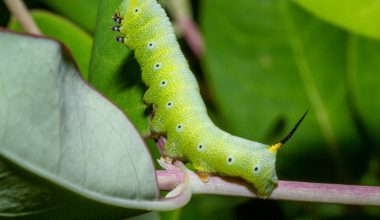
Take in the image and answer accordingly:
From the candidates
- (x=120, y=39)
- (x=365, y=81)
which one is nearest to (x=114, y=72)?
(x=120, y=39)

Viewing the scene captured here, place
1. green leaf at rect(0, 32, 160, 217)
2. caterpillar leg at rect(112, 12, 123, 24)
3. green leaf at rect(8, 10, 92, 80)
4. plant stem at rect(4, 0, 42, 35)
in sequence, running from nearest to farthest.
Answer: green leaf at rect(0, 32, 160, 217), caterpillar leg at rect(112, 12, 123, 24), plant stem at rect(4, 0, 42, 35), green leaf at rect(8, 10, 92, 80)

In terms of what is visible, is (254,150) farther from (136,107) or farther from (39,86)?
(39,86)

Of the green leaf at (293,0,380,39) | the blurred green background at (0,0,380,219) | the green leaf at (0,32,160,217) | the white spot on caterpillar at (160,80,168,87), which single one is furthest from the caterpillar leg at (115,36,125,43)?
the blurred green background at (0,0,380,219)

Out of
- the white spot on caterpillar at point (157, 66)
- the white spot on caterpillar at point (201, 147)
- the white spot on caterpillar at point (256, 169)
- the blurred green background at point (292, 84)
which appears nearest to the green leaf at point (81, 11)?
the blurred green background at point (292, 84)

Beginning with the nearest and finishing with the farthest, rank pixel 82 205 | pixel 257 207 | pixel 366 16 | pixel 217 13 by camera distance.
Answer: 1. pixel 82 205
2. pixel 366 16
3. pixel 257 207
4. pixel 217 13

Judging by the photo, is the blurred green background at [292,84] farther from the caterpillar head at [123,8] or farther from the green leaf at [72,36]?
the caterpillar head at [123,8]

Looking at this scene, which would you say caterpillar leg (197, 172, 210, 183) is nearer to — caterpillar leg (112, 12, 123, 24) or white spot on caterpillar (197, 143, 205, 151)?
white spot on caterpillar (197, 143, 205, 151)

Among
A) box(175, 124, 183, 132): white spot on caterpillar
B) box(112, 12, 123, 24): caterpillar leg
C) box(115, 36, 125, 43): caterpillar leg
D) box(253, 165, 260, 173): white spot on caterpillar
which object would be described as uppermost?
box(112, 12, 123, 24): caterpillar leg

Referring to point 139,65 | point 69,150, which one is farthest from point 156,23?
point 69,150
